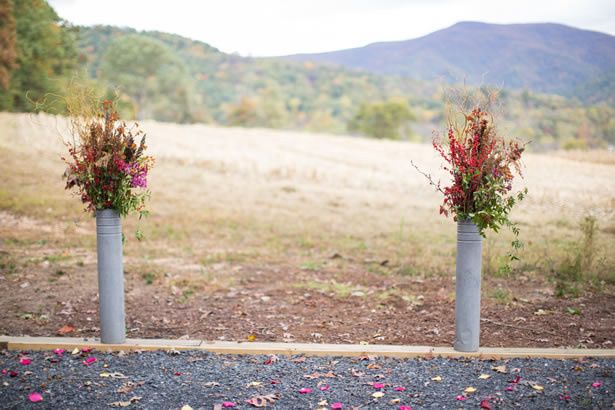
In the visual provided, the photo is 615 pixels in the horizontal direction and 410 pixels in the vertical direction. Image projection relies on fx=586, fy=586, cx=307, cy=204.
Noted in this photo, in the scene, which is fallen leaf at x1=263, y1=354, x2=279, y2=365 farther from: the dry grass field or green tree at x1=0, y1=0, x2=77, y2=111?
green tree at x1=0, y1=0, x2=77, y2=111

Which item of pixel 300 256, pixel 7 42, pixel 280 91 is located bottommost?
pixel 300 256

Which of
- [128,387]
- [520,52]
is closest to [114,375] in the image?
[128,387]

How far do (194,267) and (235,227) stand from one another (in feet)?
13.1

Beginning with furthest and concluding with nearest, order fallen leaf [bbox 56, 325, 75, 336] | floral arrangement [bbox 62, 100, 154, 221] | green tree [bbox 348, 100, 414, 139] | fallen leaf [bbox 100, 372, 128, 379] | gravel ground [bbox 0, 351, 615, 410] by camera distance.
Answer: green tree [bbox 348, 100, 414, 139] → fallen leaf [bbox 56, 325, 75, 336] → floral arrangement [bbox 62, 100, 154, 221] → fallen leaf [bbox 100, 372, 128, 379] → gravel ground [bbox 0, 351, 615, 410]

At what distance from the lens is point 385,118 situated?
2349 inches

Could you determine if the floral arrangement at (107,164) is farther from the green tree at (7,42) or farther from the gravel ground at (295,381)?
the green tree at (7,42)

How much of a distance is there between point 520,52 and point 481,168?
12.3 meters

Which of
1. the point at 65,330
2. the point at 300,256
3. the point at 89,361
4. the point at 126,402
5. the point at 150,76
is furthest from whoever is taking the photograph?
the point at 150,76

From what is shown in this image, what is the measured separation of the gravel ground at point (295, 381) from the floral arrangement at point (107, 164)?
1356 mm

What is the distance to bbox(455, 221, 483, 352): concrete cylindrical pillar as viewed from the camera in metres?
5.00

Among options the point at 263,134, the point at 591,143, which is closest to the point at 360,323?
the point at 591,143

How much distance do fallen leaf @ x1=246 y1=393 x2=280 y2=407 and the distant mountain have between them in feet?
35.3

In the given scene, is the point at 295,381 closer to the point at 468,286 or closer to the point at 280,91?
the point at 468,286

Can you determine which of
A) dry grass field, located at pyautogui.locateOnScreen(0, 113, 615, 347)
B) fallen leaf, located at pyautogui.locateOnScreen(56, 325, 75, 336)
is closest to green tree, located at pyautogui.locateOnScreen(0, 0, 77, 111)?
dry grass field, located at pyautogui.locateOnScreen(0, 113, 615, 347)
